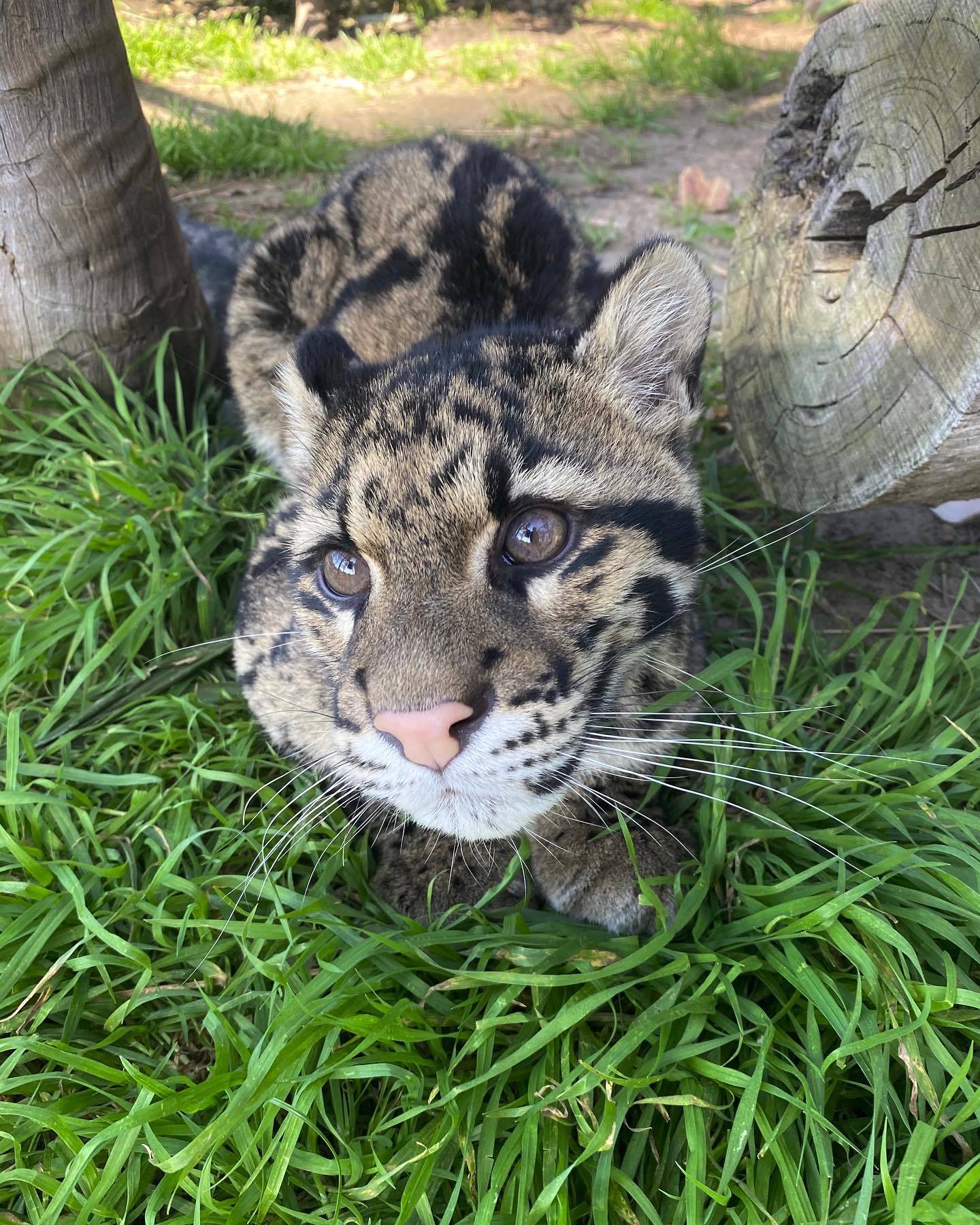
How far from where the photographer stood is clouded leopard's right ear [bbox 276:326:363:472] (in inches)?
115

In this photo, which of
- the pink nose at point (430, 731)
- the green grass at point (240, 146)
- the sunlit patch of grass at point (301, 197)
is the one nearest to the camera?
the pink nose at point (430, 731)

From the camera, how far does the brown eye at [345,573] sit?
2629 millimetres

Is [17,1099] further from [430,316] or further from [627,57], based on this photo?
[627,57]

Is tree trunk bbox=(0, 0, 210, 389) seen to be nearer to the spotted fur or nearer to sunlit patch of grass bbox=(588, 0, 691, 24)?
the spotted fur

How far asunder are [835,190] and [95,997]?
354 centimetres

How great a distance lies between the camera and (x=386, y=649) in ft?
7.34

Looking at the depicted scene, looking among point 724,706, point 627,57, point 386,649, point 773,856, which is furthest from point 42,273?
point 627,57

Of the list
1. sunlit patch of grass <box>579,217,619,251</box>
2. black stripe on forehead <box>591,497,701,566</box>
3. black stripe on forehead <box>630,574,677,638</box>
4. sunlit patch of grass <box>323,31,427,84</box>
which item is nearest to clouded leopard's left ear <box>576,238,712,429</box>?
black stripe on forehead <box>591,497,701,566</box>

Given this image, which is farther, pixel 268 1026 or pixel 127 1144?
pixel 268 1026

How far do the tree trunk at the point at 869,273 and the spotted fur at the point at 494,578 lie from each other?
616 millimetres

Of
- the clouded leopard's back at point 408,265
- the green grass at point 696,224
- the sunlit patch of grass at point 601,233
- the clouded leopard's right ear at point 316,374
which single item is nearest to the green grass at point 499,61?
the green grass at point 696,224

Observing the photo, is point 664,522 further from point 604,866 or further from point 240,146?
point 240,146

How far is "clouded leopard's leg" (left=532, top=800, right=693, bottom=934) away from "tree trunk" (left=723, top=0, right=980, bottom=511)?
133 cm

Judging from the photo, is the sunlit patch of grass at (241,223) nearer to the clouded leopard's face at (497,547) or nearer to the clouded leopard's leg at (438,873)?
the clouded leopard's face at (497,547)
